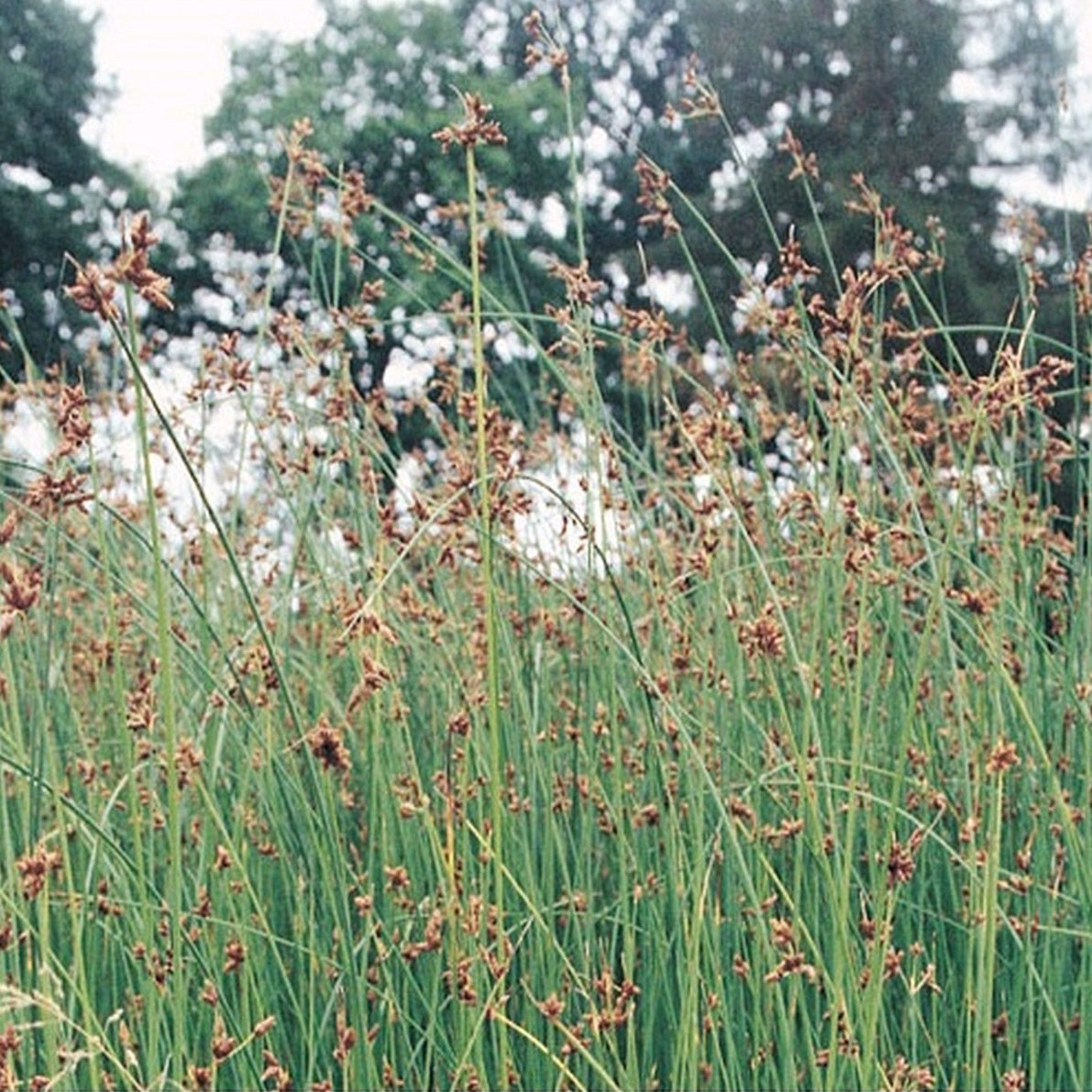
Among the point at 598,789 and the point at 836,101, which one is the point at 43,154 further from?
the point at 598,789

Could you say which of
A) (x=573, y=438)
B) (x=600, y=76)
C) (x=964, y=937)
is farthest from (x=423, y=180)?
(x=964, y=937)

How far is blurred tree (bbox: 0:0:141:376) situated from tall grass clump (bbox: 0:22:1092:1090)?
16.3 m

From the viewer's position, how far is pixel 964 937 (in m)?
2.56

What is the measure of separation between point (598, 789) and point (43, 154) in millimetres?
19835

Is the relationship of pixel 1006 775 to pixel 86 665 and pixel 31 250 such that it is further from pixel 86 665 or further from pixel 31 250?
pixel 31 250

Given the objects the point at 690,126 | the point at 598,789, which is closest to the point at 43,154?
the point at 690,126

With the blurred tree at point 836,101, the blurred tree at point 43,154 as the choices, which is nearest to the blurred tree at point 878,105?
the blurred tree at point 836,101

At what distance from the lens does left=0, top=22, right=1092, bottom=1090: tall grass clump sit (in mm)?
1875

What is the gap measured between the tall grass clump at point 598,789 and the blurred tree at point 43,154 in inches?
643

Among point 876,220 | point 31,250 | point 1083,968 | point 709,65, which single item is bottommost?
point 1083,968

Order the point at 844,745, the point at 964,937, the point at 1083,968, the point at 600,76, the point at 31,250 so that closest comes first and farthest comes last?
the point at 1083,968
the point at 964,937
the point at 844,745
the point at 31,250
the point at 600,76

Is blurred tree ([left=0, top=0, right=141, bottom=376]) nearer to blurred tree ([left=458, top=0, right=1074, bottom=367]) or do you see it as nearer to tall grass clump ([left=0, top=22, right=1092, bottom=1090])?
blurred tree ([left=458, top=0, right=1074, bottom=367])

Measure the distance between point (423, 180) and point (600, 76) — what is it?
310 cm

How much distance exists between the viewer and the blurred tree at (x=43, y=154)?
19.4m
